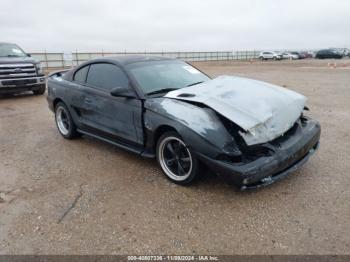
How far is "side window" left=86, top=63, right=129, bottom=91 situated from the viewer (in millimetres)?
4422

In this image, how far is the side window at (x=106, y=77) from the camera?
174 inches

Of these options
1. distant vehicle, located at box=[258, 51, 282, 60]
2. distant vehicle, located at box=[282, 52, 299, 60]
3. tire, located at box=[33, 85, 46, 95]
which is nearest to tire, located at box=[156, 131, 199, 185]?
tire, located at box=[33, 85, 46, 95]

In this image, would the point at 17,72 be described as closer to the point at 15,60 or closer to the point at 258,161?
the point at 15,60

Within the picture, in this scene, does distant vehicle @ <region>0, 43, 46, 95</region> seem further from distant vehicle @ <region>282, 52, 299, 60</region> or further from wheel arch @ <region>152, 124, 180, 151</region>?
distant vehicle @ <region>282, 52, 299, 60</region>

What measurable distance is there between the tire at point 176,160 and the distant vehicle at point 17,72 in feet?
25.5

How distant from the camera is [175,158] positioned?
3.77 metres

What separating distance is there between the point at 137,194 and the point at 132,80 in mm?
1547

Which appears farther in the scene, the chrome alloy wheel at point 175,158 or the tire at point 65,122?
the tire at point 65,122

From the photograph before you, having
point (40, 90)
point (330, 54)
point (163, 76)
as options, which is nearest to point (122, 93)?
point (163, 76)

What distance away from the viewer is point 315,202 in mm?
3293

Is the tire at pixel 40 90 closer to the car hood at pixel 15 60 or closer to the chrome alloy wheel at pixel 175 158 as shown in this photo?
the car hood at pixel 15 60

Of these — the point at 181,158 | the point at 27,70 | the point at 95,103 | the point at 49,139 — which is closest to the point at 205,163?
the point at 181,158

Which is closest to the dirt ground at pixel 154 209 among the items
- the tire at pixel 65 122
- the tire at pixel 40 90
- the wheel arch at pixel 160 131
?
the wheel arch at pixel 160 131

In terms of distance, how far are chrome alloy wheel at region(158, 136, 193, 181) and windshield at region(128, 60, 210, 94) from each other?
2.64ft
